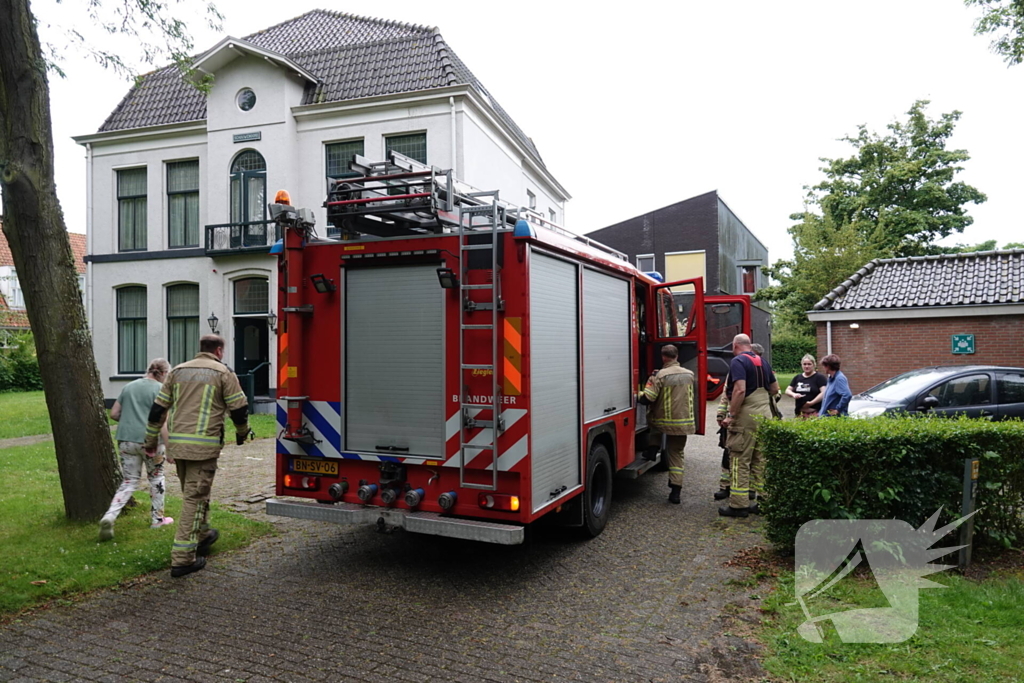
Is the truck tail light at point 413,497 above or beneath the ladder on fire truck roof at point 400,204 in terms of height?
beneath

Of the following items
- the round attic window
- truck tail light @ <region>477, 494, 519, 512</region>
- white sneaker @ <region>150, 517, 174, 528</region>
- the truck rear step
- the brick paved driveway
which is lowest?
the brick paved driveway

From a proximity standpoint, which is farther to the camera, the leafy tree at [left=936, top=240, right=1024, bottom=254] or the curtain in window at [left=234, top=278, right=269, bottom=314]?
the leafy tree at [left=936, top=240, right=1024, bottom=254]

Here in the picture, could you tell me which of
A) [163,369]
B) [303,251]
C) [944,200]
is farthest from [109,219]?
[944,200]

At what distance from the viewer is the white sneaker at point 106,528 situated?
629cm

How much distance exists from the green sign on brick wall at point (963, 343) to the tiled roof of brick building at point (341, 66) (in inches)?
489

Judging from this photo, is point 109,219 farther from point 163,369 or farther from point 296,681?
point 296,681

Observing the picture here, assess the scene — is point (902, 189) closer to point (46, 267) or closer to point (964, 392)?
point (964, 392)

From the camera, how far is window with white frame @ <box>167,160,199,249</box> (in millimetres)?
19234

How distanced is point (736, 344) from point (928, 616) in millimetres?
3916

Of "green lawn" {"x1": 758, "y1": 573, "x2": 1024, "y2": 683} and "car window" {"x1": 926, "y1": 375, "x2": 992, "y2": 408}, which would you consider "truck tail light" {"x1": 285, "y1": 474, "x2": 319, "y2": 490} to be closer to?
"green lawn" {"x1": 758, "y1": 573, "x2": 1024, "y2": 683}

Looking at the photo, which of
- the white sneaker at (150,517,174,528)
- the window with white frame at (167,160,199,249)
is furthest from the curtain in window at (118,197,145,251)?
the white sneaker at (150,517,174,528)

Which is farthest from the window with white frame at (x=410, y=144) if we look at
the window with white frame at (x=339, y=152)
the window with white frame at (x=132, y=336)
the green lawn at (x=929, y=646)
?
the green lawn at (x=929, y=646)

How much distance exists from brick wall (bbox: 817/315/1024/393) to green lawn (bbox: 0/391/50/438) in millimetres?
18531

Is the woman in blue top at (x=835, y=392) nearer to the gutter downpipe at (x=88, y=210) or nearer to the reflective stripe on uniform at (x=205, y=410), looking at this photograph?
the reflective stripe on uniform at (x=205, y=410)
